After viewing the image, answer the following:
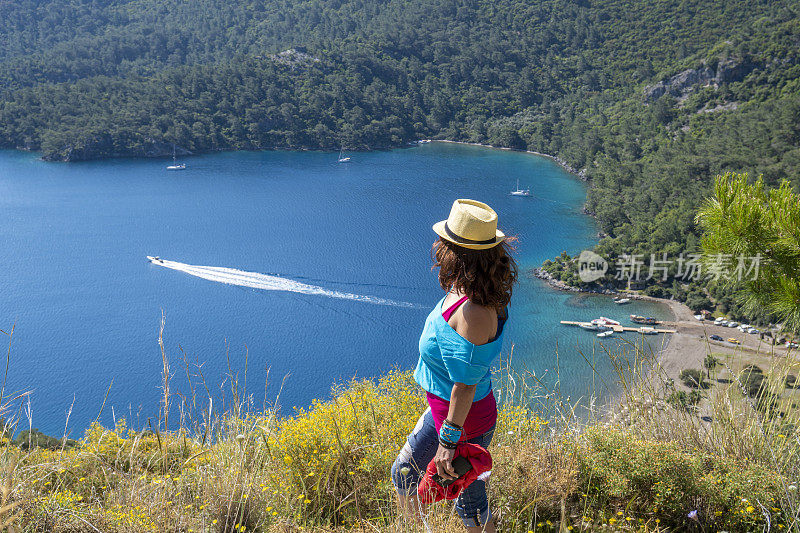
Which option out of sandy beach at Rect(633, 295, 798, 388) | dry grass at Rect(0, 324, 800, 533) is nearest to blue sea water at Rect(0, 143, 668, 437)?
sandy beach at Rect(633, 295, 798, 388)

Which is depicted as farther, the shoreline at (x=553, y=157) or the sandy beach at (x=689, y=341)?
the shoreline at (x=553, y=157)

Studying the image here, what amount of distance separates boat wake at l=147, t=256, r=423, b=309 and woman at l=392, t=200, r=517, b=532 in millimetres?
20563

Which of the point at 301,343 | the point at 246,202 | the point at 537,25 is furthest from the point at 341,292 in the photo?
the point at 537,25

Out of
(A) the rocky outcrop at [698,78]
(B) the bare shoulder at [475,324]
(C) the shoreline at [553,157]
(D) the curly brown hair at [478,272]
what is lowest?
(C) the shoreline at [553,157]

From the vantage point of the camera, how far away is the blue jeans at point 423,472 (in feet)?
5.15

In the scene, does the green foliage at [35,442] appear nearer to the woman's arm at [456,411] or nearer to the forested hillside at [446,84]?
the woman's arm at [456,411]

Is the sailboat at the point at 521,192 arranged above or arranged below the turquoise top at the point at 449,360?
below

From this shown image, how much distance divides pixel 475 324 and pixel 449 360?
0.36 ft

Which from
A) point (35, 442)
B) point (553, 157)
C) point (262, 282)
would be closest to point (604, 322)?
point (262, 282)

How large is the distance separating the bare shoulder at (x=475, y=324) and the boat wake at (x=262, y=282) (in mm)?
20733

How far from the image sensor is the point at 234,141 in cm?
4631

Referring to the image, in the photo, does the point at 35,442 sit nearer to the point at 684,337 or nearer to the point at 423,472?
the point at 423,472

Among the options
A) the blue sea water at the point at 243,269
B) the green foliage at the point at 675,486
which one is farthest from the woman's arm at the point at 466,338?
the blue sea water at the point at 243,269

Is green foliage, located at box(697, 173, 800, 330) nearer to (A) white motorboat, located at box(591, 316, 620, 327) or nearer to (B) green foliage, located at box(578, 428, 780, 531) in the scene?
(B) green foliage, located at box(578, 428, 780, 531)
